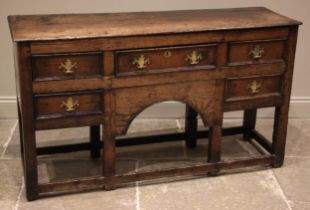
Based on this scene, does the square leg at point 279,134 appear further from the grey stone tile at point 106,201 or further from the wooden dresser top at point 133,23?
the grey stone tile at point 106,201

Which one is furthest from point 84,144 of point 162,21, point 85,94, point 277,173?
point 277,173

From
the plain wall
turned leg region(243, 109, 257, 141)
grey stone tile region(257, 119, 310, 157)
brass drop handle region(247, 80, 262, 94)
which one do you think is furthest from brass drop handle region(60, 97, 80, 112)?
grey stone tile region(257, 119, 310, 157)

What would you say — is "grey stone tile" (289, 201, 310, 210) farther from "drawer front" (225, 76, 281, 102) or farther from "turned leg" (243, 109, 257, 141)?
"turned leg" (243, 109, 257, 141)

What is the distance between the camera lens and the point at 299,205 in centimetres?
291

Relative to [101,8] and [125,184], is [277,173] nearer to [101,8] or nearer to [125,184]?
[125,184]

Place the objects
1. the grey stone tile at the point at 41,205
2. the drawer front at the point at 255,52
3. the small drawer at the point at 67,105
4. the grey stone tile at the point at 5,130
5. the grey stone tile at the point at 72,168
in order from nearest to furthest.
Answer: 1. the small drawer at the point at 67,105
2. the grey stone tile at the point at 41,205
3. the drawer front at the point at 255,52
4. the grey stone tile at the point at 72,168
5. the grey stone tile at the point at 5,130

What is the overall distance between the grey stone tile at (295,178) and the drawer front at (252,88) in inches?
18.2

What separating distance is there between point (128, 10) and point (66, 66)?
3.78 feet

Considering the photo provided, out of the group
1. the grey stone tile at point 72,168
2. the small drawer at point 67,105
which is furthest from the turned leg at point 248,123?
the small drawer at point 67,105

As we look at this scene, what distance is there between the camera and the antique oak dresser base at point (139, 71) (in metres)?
2.70

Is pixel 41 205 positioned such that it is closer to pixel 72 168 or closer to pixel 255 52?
pixel 72 168

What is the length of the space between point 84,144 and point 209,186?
79 cm

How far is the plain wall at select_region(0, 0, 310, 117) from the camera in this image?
369cm

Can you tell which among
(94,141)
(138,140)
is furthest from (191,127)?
(94,141)
